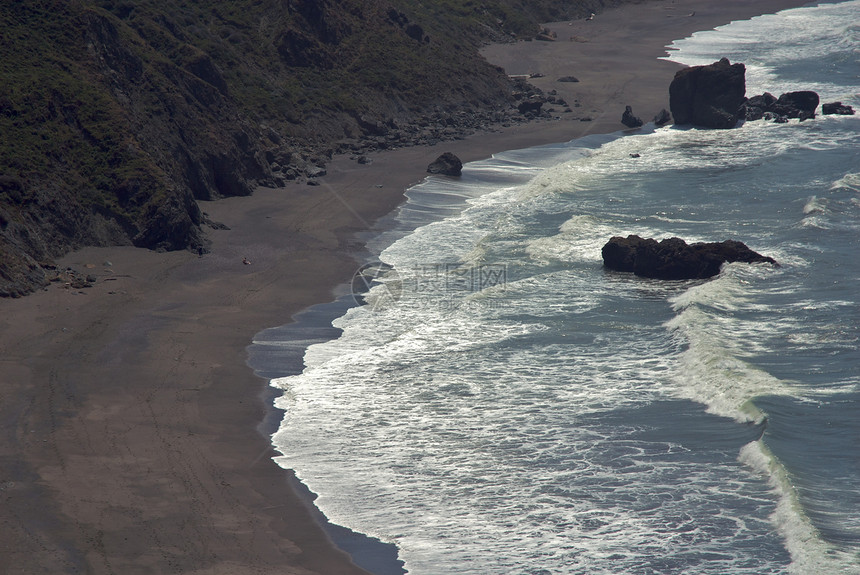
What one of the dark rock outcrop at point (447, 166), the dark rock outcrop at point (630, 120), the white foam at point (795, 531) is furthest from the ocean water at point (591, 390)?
the dark rock outcrop at point (630, 120)

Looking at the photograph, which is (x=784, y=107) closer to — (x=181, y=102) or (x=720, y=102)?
(x=720, y=102)

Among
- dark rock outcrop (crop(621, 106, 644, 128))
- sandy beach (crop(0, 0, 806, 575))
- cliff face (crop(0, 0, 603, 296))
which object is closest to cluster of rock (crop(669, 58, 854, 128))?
dark rock outcrop (crop(621, 106, 644, 128))

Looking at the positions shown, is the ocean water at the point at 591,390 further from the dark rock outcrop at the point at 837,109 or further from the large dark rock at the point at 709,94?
the dark rock outcrop at the point at 837,109

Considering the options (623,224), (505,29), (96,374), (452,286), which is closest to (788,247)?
(623,224)

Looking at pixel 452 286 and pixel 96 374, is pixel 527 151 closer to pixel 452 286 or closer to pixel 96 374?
pixel 452 286

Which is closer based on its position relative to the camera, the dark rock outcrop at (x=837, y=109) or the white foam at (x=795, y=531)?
the white foam at (x=795, y=531)

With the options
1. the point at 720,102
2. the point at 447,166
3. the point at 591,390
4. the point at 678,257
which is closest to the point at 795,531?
the point at 591,390
